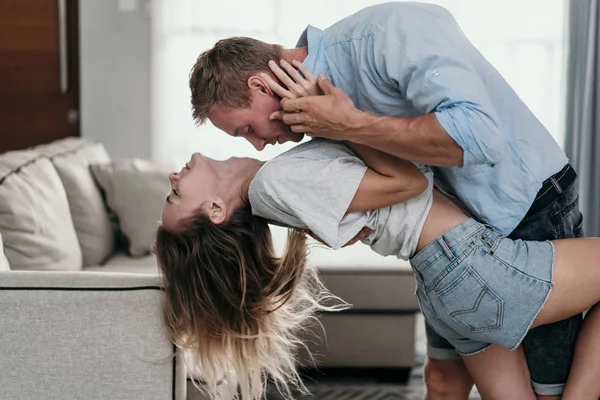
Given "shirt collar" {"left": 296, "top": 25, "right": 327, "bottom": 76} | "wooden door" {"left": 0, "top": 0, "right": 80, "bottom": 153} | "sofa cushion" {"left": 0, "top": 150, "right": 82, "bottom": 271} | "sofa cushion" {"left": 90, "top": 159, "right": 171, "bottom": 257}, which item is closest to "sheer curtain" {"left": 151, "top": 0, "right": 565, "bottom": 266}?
"wooden door" {"left": 0, "top": 0, "right": 80, "bottom": 153}

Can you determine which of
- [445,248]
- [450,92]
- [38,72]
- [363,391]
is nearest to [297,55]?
[450,92]

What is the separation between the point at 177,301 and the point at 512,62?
362 cm

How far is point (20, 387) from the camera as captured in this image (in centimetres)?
178

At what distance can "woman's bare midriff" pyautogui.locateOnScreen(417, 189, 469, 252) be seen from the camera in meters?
1.74

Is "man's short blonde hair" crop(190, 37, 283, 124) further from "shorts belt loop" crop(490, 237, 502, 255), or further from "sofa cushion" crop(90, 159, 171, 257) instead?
"sofa cushion" crop(90, 159, 171, 257)

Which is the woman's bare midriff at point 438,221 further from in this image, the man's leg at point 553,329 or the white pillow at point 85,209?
the white pillow at point 85,209

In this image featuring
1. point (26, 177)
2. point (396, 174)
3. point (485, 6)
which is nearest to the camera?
point (396, 174)

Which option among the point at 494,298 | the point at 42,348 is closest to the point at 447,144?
the point at 494,298

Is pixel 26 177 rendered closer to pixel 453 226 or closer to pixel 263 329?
pixel 263 329

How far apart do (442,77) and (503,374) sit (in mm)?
681

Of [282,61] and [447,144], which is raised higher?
[282,61]

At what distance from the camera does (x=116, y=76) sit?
511 centimetres

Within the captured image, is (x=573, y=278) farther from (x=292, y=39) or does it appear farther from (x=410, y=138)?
(x=292, y=39)

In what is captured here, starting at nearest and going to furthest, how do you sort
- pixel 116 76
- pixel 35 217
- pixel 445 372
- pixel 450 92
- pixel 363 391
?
pixel 450 92, pixel 445 372, pixel 35 217, pixel 363 391, pixel 116 76
